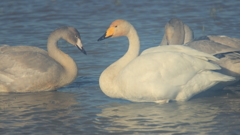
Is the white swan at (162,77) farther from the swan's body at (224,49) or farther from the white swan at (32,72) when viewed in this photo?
the white swan at (32,72)

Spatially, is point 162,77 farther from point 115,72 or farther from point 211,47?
point 211,47

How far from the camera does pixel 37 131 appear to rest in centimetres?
603

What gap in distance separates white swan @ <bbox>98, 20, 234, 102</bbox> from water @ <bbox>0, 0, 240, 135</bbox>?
174 mm

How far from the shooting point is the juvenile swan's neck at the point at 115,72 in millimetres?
7160

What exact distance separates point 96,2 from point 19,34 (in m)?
5.24

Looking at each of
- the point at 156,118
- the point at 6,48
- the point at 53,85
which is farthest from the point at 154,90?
the point at 6,48

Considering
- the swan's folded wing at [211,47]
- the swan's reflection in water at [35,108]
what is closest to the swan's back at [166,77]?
the swan's reflection in water at [35,108]

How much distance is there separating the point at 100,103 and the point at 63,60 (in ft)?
4.71

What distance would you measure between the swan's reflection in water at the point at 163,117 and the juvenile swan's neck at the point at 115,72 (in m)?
0.23

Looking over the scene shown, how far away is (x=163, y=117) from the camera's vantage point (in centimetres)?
639

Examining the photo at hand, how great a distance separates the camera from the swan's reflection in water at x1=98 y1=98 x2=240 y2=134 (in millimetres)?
5930

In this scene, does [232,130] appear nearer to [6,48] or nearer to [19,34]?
[6,48]

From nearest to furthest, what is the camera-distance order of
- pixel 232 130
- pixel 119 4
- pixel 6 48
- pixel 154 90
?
pixel 232 130 → pixel 154 90 → pixel 6 48 → pixel 119 4

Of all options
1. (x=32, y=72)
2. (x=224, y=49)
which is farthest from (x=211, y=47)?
(x=32, y=72)
